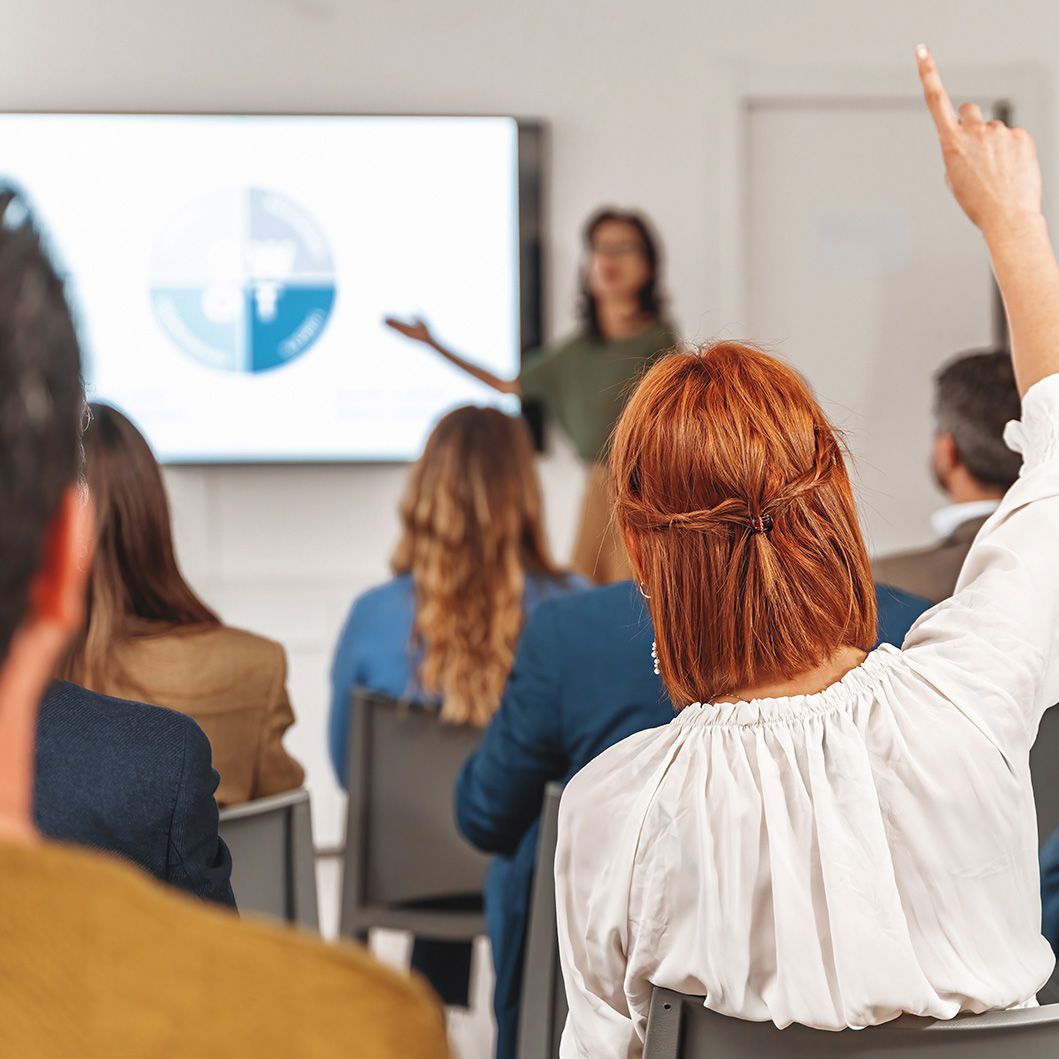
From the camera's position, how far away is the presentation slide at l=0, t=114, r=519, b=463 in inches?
160

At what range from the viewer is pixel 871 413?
444 cm

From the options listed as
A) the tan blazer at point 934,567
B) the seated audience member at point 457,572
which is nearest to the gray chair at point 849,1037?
the tan blazer at point 934,567

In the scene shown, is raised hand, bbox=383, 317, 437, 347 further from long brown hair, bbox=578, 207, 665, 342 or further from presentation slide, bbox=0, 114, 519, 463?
long brown hair, bbox=578, 207, 665, 342

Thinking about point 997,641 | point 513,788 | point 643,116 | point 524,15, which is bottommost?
point 513,788

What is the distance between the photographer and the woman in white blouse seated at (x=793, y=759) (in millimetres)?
1084

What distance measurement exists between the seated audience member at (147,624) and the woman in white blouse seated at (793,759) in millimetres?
892

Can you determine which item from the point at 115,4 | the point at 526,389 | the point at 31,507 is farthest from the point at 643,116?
the point at 31,507

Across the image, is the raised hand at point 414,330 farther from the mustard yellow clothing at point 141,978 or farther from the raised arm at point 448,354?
the mustard yellow clothing at point 141,978

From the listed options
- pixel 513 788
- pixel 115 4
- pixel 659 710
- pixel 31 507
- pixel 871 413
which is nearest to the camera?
pixel 31 507

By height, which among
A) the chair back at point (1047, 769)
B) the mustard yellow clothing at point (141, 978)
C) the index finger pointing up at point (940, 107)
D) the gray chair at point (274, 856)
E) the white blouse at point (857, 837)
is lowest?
the gray chair at point (274, 856)

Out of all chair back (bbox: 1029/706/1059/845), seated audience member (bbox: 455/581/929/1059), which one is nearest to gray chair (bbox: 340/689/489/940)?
seated audience member (bbox: 455/581/929/1059)

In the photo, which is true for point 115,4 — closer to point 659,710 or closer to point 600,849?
point 659,710

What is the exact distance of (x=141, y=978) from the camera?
0.43m

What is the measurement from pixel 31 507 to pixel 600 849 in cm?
79
